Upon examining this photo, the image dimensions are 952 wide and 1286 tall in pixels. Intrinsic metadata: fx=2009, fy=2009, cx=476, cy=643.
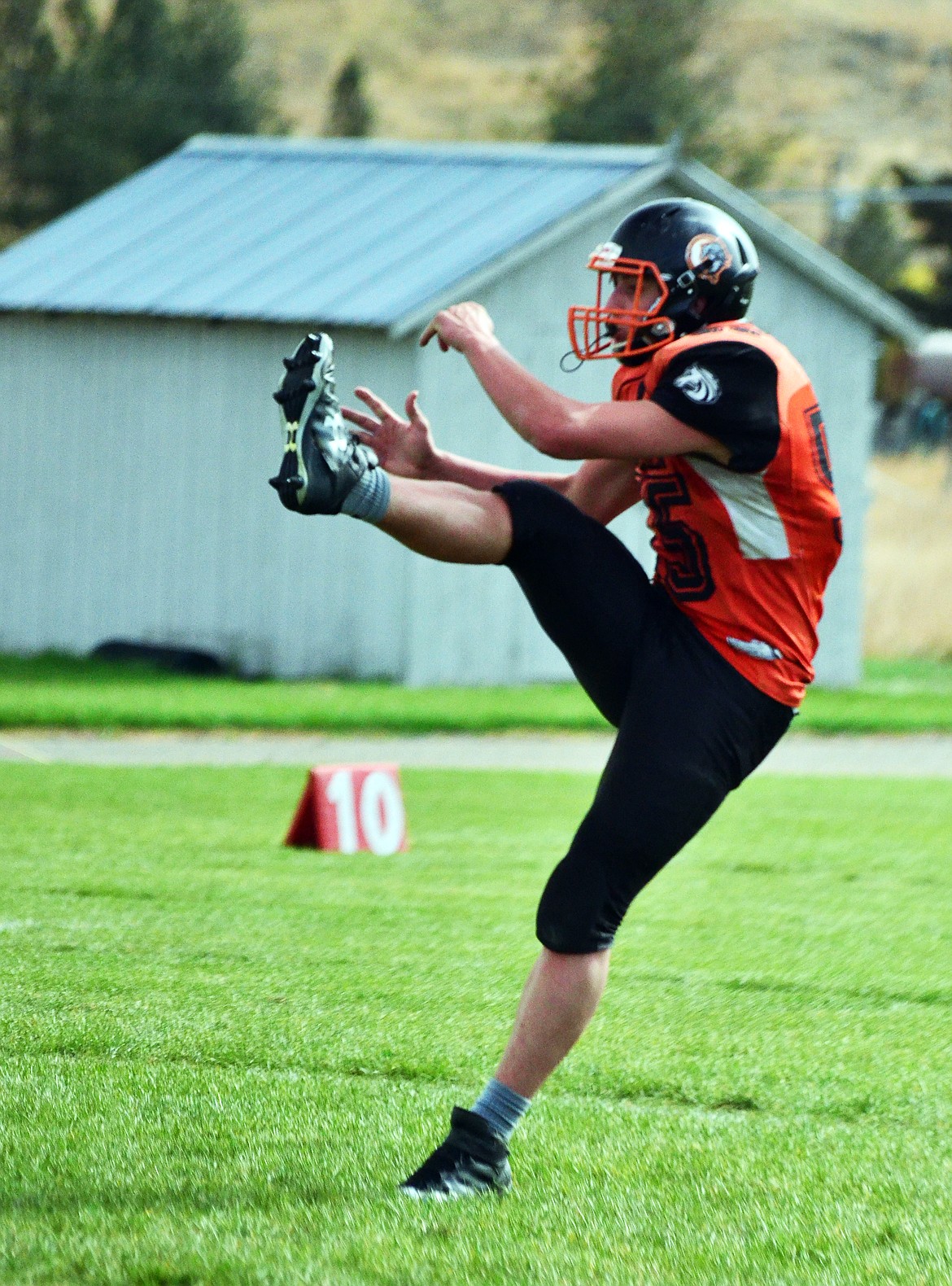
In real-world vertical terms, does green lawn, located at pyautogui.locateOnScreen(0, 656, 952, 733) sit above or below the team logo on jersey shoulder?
below

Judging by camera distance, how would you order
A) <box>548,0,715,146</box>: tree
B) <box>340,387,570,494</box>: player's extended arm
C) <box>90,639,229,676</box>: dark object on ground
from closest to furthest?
1. <box>340,387,570,494</box>: player's extended arm
2. <box>90,639,229,676</box>: dark object on ground
3. <box>548,0,715,146</box>: tree

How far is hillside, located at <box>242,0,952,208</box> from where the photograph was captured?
136500 millimetres

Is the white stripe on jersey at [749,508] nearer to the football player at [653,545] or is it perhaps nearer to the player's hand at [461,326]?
the football player at [653,545]

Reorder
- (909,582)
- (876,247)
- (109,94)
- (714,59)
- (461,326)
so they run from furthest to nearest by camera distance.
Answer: (714,59)
(876,247)
(109,94)
(909,582)
(461,326)

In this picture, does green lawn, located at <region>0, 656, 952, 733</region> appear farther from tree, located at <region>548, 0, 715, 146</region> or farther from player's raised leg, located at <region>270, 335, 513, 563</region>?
tree, located at <region>548, 0, 715, 146</region>

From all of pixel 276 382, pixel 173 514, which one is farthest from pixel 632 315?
pixel 173 514

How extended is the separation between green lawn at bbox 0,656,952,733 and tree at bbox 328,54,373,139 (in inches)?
1656

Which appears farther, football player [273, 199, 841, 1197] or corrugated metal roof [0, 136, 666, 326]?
corrugated metal roof [0, 136, 666, 326]

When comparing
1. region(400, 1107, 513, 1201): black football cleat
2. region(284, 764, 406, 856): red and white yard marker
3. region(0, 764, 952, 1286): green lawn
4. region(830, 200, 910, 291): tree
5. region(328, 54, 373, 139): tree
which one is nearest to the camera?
region(0, 764, 952, 1286): green lawn

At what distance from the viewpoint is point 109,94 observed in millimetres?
46344

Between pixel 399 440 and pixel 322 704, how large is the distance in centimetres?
1055

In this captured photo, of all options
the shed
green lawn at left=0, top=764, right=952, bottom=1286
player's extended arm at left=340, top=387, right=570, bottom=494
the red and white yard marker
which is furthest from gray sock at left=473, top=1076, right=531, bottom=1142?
the shed

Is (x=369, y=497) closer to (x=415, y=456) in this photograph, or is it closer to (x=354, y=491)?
(x=354, y=491)

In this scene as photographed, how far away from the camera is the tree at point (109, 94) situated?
4581cm
